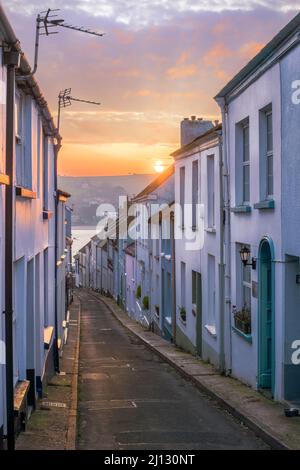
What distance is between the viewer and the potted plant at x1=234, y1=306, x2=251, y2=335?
48.9ft

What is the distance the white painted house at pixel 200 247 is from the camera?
17797 millimetres

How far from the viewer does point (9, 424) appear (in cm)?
875

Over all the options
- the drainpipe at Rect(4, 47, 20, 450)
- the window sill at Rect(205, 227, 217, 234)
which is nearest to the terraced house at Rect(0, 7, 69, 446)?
the drainpipe at Rect(4, 47, 20, 450)

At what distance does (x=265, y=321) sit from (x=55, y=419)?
458 centimetres

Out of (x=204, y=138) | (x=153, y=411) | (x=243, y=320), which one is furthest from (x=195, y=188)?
(x=153, y=411)

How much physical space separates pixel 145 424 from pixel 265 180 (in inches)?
204

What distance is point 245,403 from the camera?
510 inches

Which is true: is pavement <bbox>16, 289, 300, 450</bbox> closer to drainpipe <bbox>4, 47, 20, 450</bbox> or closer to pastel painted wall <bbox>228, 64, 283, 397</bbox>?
pastel painted wall <bbox>228, 64, 283, 397</bbox>

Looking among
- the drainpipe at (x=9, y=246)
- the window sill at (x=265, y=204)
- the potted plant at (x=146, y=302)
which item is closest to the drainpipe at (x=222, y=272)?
the window sill at (x=265, y=204)

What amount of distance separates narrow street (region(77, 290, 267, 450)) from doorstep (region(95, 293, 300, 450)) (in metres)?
0.19

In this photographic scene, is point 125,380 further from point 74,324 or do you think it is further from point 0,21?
point 74,324

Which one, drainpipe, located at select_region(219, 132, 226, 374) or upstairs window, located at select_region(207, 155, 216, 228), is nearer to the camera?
drainpipe, located at select_region(219, 132, 226, 374)

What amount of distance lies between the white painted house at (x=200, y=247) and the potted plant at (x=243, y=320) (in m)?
1.54

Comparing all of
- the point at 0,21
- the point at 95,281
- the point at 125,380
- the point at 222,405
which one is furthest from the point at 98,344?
the point at 95,281
